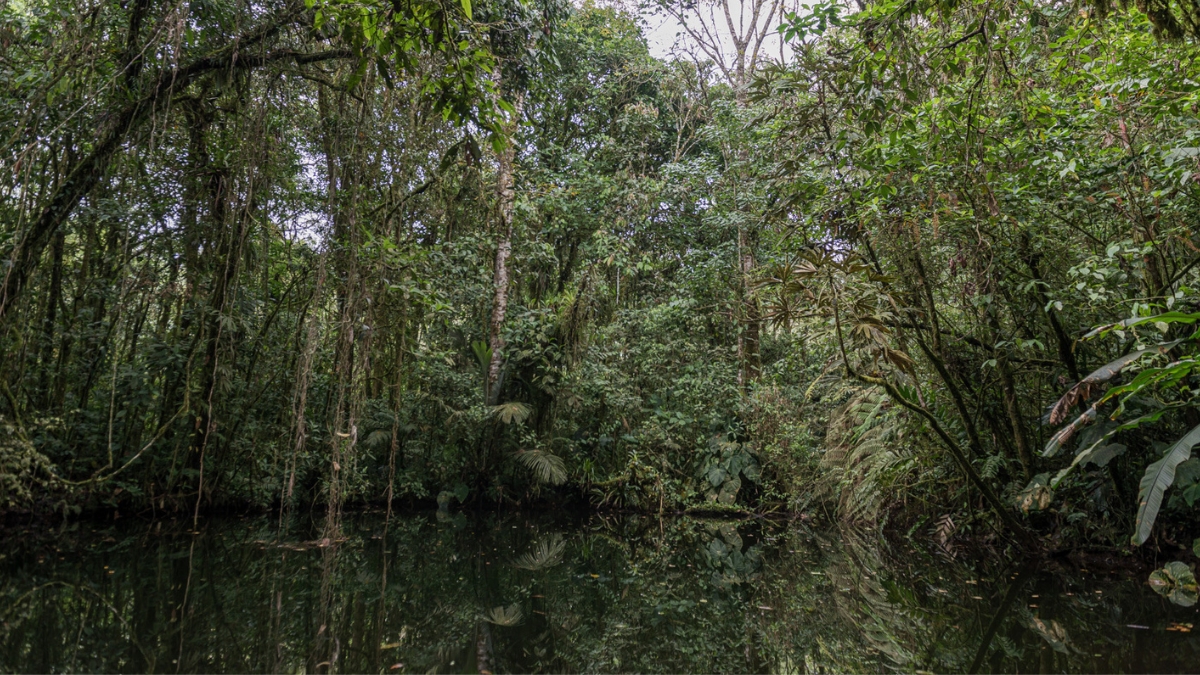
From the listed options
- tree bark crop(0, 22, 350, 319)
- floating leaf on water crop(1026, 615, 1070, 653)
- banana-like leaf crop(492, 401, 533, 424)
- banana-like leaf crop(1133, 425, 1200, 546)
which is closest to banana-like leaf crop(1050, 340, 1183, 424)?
banana-like leaf crop(1133, 425, 1200, 546)

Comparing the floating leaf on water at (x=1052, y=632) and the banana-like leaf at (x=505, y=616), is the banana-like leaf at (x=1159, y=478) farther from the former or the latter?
the banana-like leaf at (x=505, y=616)

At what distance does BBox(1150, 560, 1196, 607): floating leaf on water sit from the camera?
12.8ft

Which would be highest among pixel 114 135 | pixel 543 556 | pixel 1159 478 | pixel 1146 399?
pixel 114 135

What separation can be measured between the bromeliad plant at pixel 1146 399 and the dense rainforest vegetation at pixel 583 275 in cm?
3

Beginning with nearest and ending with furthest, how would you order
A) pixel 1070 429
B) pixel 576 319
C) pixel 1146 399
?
pixel 1070 429 → pixel 1146 399 → pixel 576 319

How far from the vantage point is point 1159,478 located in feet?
10.6

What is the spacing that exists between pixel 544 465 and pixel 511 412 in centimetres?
83

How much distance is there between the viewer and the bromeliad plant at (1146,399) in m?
3.05

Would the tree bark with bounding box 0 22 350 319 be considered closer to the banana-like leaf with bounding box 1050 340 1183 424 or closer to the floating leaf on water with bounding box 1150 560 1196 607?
the banana-like leaf with bounding box 1050 340 1183 424

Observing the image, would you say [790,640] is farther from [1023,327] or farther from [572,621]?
[1023,327]

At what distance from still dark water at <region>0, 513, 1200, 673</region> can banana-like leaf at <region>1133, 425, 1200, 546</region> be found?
531mm

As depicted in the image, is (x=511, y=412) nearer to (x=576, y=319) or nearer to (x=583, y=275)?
(x=576, y=319)

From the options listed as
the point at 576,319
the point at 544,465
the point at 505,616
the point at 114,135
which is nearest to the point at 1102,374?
the point at 505,616

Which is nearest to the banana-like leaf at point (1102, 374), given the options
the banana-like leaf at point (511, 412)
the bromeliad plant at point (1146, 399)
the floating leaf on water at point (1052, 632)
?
the bromeliad plant at point (1146, 399)
